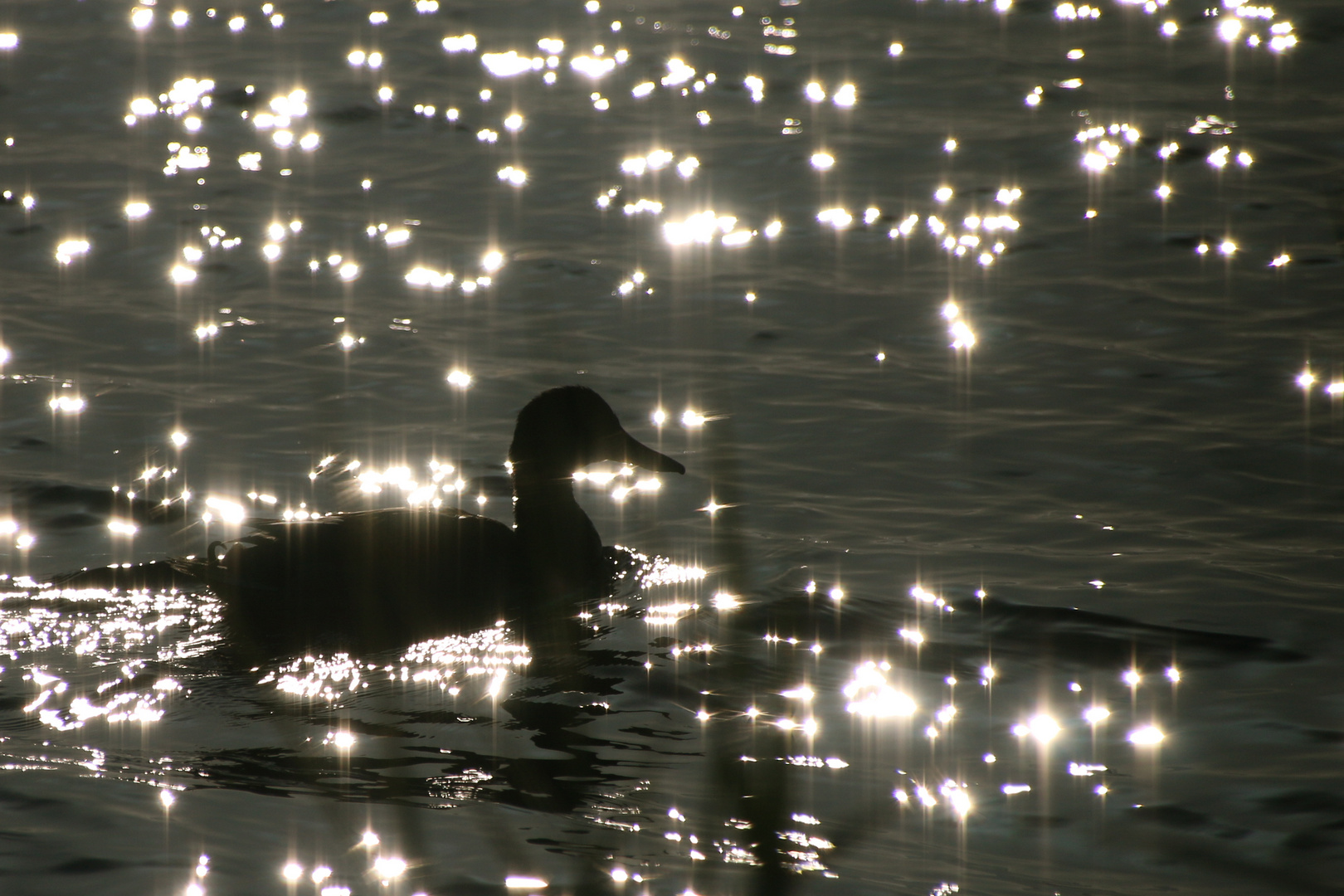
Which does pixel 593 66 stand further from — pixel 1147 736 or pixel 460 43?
pixel 1147 736

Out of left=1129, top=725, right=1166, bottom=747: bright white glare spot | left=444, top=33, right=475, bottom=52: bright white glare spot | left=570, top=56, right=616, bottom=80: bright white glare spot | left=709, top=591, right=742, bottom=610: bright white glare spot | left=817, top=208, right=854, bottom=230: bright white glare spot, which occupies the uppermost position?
left=444, top=33, right=475, bottom=52: bright white glare spot

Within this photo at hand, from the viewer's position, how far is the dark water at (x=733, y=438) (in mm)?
4562

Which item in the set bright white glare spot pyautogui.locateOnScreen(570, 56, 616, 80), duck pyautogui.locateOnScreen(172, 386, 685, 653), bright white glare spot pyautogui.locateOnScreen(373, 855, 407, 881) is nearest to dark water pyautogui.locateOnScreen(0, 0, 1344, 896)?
bright white glare spot pyautogui.locateOnScreen(373, 855, 407, 881)

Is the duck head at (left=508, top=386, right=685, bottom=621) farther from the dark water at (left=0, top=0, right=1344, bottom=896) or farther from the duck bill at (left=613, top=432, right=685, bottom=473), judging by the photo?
the dark water at (left=0, top=0, right=1344, bottom=896)

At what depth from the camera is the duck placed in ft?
20.8

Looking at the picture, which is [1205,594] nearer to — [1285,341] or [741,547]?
[741,547]

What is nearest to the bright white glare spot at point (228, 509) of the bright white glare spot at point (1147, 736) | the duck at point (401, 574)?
the duck at point (401, 574)

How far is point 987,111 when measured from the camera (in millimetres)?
13367

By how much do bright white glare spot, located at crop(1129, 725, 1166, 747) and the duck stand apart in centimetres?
242

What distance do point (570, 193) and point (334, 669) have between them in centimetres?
699

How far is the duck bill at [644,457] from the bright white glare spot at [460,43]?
9.61 metres

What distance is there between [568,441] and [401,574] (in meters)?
1.20

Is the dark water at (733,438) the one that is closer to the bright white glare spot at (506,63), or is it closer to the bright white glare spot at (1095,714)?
the bright white glare spot at (1095,714)

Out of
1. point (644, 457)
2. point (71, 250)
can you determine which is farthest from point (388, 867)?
point (71, 250)
